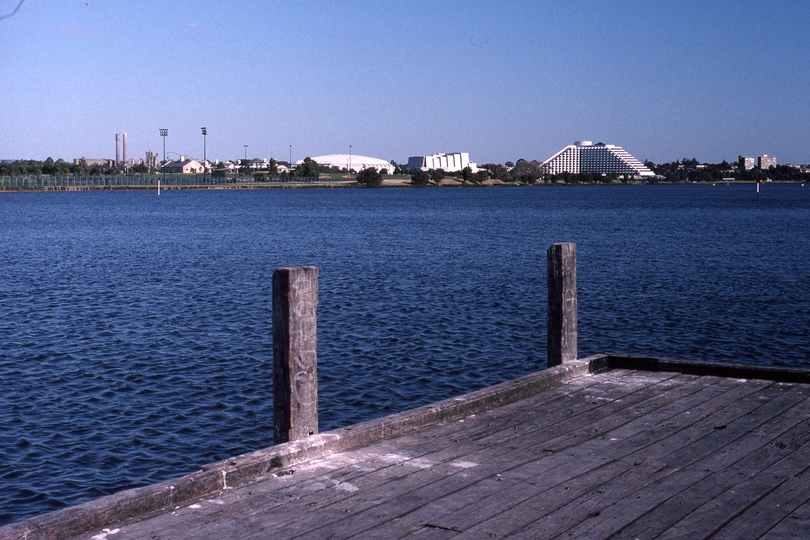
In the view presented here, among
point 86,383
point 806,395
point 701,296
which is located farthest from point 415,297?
point 806,395

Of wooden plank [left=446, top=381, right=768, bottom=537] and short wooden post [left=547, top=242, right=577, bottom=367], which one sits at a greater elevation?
short wooden post [left=547, top=242, right=577, bottom=367]

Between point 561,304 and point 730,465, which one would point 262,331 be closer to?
point 561,304

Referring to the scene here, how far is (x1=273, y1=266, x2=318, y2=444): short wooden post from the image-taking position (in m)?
6.02

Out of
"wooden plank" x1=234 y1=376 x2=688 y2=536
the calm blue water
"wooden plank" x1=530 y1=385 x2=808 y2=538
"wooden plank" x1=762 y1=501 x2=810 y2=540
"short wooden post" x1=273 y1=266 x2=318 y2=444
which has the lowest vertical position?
the calm blue water

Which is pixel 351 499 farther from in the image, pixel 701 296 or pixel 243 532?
pixel 701 296

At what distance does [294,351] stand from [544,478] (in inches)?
75.2

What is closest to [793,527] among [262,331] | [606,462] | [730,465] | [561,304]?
[730,465]

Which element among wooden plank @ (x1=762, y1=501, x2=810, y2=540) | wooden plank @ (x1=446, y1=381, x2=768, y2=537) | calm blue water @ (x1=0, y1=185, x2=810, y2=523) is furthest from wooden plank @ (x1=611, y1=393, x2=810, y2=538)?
calm blue water @ (x1=0, y1=185, x2=810, y2=523)

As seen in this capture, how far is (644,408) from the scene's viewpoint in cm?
719

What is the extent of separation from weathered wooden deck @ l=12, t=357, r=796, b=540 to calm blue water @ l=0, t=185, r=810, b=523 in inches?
229

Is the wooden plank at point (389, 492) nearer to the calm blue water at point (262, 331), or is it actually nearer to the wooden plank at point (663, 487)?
the wooden plank at point (663, 487)

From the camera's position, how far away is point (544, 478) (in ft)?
17.6

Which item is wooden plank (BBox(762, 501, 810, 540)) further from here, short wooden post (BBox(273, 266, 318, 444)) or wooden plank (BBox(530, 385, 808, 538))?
short wooden post (BBox(273, 266, 318, 444))

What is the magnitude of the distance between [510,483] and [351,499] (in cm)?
98
